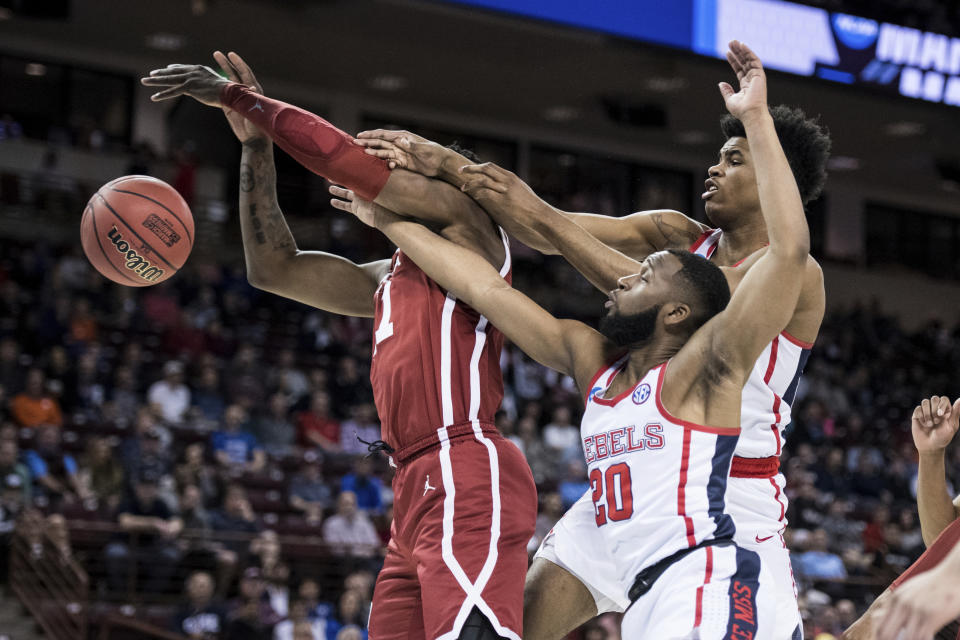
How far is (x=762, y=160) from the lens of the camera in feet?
10.5

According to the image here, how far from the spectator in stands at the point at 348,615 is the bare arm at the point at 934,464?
5930 mm

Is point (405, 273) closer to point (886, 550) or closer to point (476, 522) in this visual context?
point (476, 522)

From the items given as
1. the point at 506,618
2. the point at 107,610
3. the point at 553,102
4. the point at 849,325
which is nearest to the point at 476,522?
the point at 506,618

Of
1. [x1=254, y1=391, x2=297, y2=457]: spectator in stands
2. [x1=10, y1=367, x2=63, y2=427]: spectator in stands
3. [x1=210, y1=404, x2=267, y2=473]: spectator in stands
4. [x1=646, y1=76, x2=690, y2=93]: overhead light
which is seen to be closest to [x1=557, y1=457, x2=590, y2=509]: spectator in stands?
[x1=254, y1=391, x2=297, y2=457]: spectator in stands

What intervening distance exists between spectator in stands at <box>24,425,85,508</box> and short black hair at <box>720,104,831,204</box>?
7689mm

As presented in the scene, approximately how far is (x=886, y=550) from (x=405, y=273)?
440 inches

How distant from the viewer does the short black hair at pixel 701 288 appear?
10.9 ft

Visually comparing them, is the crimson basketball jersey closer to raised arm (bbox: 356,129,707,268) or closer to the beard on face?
raised arm (bbox: 356,129,707,268)

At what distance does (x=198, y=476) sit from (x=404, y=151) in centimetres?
729

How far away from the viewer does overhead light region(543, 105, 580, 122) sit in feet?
62.9

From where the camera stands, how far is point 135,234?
13.5ft

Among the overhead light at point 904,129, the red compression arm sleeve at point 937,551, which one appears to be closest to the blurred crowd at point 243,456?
the overhead light at point 904,129

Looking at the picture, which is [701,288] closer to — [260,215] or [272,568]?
[260,215]

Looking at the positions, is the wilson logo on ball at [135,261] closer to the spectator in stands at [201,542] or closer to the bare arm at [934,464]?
the bare arm at [934,464]
